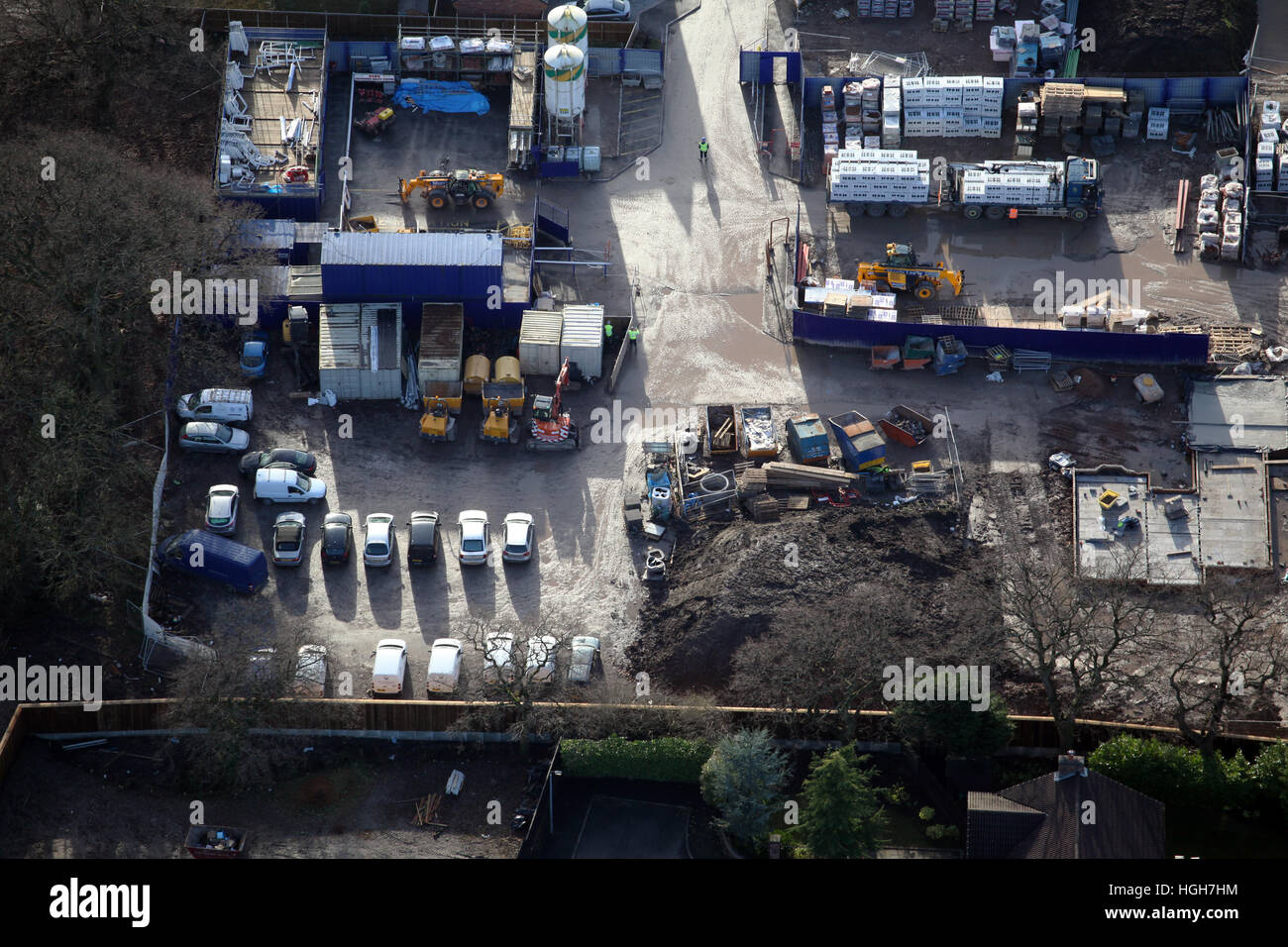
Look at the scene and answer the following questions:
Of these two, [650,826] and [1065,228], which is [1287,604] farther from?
[650,826]

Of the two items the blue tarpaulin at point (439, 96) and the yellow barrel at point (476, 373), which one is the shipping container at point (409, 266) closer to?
the yellow barrel at point (476, 373)

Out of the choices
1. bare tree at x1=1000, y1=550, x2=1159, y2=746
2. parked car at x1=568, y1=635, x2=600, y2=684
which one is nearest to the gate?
parked car at x1=568, y1=635, x2=600, y2=684

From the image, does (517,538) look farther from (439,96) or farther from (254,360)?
(439,96)

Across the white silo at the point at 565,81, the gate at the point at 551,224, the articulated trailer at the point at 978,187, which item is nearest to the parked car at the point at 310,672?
the gate at the point at 551,224

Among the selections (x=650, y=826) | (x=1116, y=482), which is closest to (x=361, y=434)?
(x=650, y=826)

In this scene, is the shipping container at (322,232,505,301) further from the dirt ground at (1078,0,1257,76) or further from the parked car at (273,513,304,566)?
A: the dirt ground at (1078,0,1257,76)

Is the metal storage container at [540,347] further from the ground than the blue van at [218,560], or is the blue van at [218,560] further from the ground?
the metal storage container at [540,347]

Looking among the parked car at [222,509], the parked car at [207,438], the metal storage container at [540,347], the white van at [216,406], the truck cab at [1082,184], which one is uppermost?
the truck cab at [1082,184]
